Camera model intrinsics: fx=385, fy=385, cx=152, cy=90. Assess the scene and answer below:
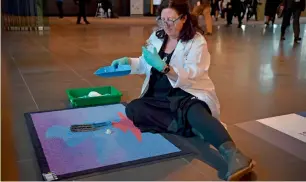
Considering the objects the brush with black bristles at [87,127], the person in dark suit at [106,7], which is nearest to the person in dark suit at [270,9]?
the person in dark suit at [106,7]

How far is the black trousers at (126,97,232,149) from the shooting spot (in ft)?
7.35

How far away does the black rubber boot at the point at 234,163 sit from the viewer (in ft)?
6.51

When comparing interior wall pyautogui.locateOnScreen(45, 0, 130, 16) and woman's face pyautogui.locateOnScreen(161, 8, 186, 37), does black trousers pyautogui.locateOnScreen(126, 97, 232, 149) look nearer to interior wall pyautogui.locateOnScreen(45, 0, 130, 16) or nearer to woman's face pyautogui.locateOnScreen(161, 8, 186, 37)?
woman's face pyautogui.locateOnScreen(161, 8, 186, 37)

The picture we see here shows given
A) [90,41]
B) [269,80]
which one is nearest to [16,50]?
[90,41]

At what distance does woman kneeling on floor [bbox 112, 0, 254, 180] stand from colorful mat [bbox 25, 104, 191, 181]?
141 millimetres

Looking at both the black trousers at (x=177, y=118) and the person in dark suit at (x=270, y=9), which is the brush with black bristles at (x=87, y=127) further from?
the person in dark suit at (x=270, y=9)

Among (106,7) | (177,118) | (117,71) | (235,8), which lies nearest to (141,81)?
(117,71)

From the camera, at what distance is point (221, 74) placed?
178 inches

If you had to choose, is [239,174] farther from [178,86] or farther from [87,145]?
[87,145]

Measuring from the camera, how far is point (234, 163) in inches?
79.7

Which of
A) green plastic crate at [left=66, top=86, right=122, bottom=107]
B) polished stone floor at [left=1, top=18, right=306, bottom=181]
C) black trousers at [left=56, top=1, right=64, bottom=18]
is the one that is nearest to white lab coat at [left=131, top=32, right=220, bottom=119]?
polished stone floor at [left=1, top=18, right=306, bottom=181]

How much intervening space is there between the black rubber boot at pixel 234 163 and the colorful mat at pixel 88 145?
303 millimetres

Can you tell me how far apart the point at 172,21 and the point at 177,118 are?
2.06 ft

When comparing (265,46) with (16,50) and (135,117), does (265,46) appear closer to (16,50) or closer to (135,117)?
(16,50)
